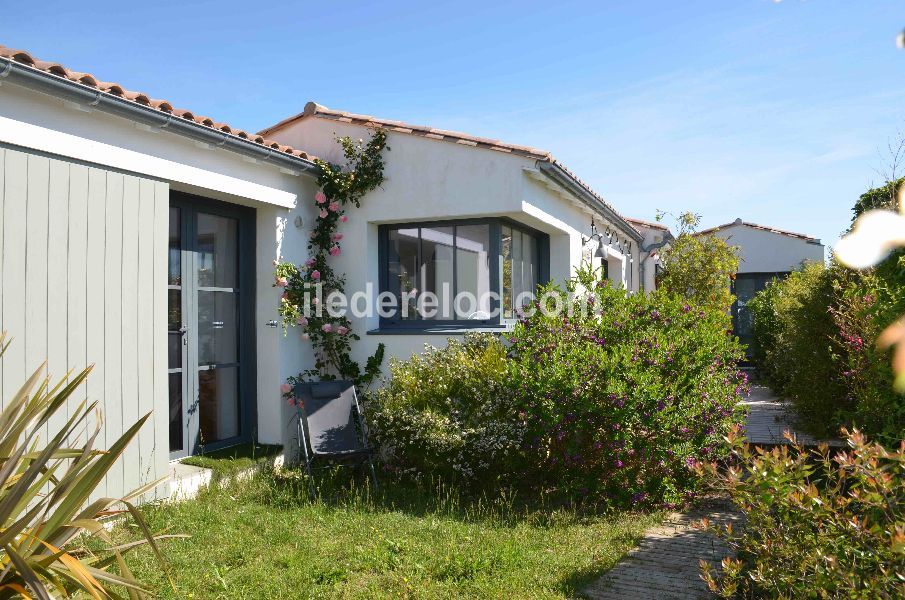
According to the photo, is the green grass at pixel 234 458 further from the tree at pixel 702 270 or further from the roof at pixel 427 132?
the tree at pixel 702 270

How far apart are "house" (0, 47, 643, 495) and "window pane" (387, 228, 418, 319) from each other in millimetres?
21

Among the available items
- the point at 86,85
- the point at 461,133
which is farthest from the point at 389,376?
the point at 86,85

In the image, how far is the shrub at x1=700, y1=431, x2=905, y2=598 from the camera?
287 centimetres

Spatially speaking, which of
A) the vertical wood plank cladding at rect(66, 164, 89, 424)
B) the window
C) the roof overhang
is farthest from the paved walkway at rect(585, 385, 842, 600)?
the roof overhang

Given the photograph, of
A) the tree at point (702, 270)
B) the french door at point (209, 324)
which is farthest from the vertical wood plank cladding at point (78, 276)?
the tree at point (702, 270)

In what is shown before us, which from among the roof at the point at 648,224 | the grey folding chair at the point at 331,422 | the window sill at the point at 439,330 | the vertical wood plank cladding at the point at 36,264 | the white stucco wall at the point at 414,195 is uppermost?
the roof at the point at 648,224

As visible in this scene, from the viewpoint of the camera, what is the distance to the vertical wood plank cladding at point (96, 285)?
538 centimetres

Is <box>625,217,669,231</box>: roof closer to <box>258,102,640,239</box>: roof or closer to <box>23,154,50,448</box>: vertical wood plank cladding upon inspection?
<box>258,102,640,239</box>: roof

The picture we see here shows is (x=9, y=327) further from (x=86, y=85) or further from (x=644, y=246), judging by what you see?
(x=644, y=246)

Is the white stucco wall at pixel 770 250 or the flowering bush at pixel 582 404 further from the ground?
the white stucco wall at pixel 770 250

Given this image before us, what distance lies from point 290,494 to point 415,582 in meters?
2.51

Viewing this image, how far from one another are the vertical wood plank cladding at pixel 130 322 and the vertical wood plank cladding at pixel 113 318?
0.11ft

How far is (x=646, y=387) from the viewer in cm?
592

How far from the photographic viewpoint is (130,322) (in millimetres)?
5754
